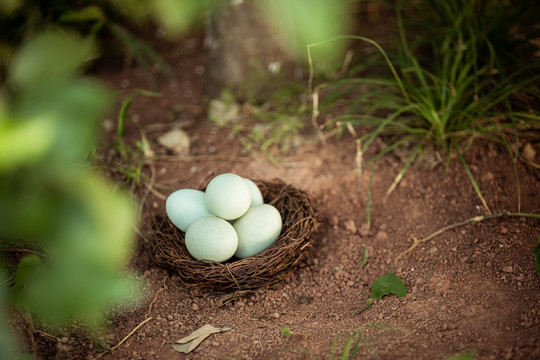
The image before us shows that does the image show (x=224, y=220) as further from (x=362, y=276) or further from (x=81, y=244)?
(x=81, y=244)

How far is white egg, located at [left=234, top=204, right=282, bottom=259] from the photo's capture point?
7.40ft

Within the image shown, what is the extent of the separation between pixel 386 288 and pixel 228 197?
81 centimetres

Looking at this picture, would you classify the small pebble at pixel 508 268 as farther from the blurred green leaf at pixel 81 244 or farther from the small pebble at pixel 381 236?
the blurred green leaf at pixel 81 244

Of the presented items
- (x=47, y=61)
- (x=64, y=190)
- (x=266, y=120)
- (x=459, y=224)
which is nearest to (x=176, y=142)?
(x=266, y=120)

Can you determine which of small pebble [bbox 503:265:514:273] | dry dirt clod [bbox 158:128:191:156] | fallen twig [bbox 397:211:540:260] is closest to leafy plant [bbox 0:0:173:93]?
dry dirt clod [bbox 158:128:191:156]

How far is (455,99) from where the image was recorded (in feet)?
8.50

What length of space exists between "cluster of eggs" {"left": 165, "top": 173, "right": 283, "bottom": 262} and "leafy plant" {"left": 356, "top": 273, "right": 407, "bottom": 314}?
513 mm

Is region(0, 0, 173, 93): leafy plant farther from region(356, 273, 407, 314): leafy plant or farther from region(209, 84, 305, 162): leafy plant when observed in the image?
region(356, 273, 407, 314): leafy plant

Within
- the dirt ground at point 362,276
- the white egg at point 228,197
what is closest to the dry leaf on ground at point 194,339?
the dirt ground at point 362,276

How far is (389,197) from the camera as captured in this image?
2623 mm

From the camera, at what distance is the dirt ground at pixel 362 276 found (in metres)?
1.86

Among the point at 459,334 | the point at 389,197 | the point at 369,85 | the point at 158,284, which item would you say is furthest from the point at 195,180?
the point at 459,334

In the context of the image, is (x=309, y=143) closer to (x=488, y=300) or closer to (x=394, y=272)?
(x=394, y=272)

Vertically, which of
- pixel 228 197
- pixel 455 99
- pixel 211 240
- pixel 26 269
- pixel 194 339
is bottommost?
pixel 194 339
